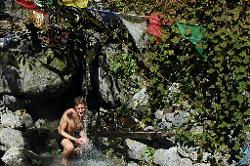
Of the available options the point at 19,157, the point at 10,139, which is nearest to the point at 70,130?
the point at 19,157

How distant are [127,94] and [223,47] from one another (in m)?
2.82

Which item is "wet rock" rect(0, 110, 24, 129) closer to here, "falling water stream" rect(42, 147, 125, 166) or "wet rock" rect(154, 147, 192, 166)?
"falling water stream" rect(42, 147, 125, 166)

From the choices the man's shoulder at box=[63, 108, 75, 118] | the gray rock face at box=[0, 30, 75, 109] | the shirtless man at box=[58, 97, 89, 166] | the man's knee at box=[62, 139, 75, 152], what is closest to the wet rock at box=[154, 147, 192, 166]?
the shirtless man at box=[58, 97, 89, 166]

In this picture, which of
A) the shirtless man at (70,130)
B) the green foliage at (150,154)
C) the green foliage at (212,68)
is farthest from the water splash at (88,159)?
the green foliage at (212,68)

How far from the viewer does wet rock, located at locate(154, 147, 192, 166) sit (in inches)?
365

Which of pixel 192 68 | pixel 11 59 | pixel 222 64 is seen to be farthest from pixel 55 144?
pixel 222 64

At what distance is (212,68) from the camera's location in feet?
29.9

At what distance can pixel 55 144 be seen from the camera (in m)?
11.1

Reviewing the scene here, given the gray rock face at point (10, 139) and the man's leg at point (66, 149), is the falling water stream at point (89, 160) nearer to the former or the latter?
the man's leg at point (66, 149)

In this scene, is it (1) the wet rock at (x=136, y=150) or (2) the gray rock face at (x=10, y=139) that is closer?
(1) the wet rock at (x=136, y=150)

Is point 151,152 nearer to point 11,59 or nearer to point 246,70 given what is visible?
point 246,70

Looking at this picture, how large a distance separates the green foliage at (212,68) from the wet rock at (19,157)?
3.10 m

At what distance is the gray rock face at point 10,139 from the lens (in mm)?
10445

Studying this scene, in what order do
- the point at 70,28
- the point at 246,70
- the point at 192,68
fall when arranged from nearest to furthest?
the point at 246,70 < the point at 192,68 < the point at 70,28
